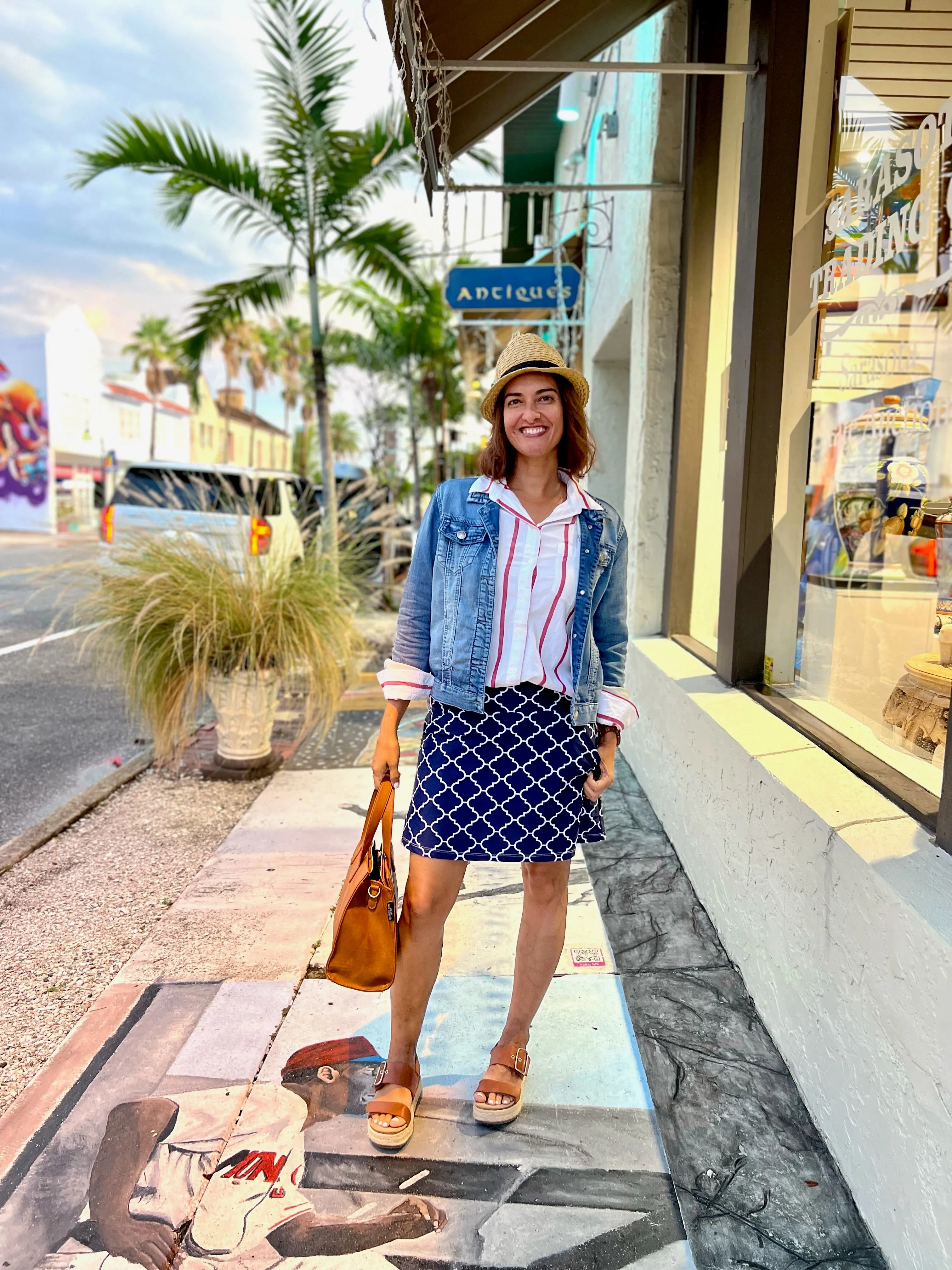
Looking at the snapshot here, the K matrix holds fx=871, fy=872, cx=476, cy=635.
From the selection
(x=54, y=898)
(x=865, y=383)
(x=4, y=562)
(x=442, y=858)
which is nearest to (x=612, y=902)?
(x=442, y=858)

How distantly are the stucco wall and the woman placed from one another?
1.90ft

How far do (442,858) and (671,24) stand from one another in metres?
4.48

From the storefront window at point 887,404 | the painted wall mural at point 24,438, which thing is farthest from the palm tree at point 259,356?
the storefront window at point 887,404

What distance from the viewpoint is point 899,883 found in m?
1.70

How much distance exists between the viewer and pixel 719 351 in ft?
13.9

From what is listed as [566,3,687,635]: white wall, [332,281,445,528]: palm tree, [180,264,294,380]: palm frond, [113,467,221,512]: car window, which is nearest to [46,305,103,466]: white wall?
[332,281,445,528]: palm tree

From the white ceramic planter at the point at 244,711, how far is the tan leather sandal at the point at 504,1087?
2786mm

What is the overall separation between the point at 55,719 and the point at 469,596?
5.14 m

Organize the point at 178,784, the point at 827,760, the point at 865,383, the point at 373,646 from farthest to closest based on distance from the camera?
the point at 373,646 → the point at 178,784 → the point at 865,383 → the point at 827,760

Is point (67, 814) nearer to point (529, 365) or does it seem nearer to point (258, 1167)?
point (258, 1167)

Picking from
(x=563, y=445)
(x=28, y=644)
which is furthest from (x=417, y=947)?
(x=28, y=644)

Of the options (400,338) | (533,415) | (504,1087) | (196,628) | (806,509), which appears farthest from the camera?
(400,338)

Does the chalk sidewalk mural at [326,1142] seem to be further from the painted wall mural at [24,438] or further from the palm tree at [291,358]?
the palm tree at [291,358]

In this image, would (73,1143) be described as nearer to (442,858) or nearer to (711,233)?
(442,858)
